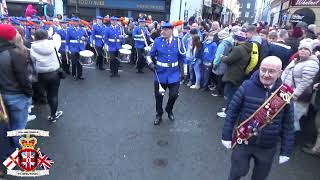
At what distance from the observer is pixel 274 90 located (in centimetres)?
356

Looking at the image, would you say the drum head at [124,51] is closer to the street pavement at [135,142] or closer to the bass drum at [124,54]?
the bass drum at [124,54]

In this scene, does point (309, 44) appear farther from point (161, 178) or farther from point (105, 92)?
point (105, 92)

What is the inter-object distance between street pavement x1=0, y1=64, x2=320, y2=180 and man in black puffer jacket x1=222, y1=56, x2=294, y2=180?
1179 millimetres

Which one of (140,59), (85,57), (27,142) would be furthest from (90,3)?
(27,142)

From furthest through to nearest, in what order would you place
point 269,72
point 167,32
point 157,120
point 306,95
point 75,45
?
point 75,45, point 157,120, point 167,32, point 306,95, point 269,72

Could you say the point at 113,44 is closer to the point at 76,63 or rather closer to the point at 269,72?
the point at 76,63

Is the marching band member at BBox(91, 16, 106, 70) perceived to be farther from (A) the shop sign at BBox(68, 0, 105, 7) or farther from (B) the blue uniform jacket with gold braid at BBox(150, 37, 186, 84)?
(A) the shop sign at BBox(68, 0, 105, 7)

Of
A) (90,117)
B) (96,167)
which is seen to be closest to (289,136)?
(96,167)

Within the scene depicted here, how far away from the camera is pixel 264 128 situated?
11.8 feet

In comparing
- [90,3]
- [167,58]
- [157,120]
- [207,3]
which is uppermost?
[207,3]

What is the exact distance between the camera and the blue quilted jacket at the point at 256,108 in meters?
3.60

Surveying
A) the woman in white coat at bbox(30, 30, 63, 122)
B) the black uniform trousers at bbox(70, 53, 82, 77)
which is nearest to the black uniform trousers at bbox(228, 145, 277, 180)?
the woman in white coat at bbox(30, 30, 63, 122)

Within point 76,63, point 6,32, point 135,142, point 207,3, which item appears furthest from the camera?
point 207,3

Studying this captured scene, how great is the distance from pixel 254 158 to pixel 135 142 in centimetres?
261
